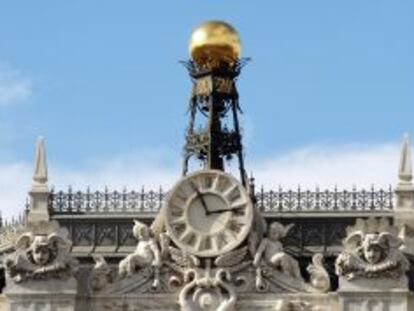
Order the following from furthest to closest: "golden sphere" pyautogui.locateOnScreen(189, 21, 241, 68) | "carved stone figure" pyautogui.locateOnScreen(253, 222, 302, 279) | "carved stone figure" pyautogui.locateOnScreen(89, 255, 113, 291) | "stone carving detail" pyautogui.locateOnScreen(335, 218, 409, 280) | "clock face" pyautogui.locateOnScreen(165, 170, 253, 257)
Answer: "golden sphere" pyautogui.locateOnScreen(189, 21, 241, 68) < "carved stone figure" pyautogui.locateOnScreen(89, 255, 113, 291) < "clock face" pyautogui.locateOnScreen(165, 170, 253, 257) < "carved stone figure" pyautogui.locateOnScreen(253, 222, 302, 279) < "stone carving detail" pyautogui.locateOnScreen(335, 218, 409, 280)

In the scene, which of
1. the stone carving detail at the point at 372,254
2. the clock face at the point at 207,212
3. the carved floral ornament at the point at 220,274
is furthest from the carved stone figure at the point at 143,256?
the stone carving detail at the point at 372,254

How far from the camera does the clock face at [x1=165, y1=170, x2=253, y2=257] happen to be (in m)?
71.2

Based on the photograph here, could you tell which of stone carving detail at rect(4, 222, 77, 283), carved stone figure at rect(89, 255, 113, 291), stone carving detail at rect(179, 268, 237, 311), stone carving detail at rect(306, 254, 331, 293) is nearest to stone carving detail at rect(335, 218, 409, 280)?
stone carving detail at rect(306, 254, 331, 293)

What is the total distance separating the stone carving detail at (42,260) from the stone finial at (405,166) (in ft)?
35.9

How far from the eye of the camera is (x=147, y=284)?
7150 cm

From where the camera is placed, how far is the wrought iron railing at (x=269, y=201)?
77375 millimetres

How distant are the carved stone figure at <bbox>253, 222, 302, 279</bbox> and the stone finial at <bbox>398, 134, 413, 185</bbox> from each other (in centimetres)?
580

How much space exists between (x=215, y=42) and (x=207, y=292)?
32.8 feet

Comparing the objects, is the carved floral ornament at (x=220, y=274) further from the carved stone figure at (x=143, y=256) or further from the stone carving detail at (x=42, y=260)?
the stone carving detail at (x=42, y=260)

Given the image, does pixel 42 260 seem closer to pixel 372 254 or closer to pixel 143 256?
pixel 143 256

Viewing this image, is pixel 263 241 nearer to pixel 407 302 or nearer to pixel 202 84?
pixel 407 302

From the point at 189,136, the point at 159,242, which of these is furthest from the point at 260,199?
the point at 159,242

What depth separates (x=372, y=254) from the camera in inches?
2776

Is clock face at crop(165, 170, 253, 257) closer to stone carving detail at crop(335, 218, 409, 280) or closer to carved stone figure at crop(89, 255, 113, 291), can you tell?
carved stone figure at crop(89, 255, 113, 291)
